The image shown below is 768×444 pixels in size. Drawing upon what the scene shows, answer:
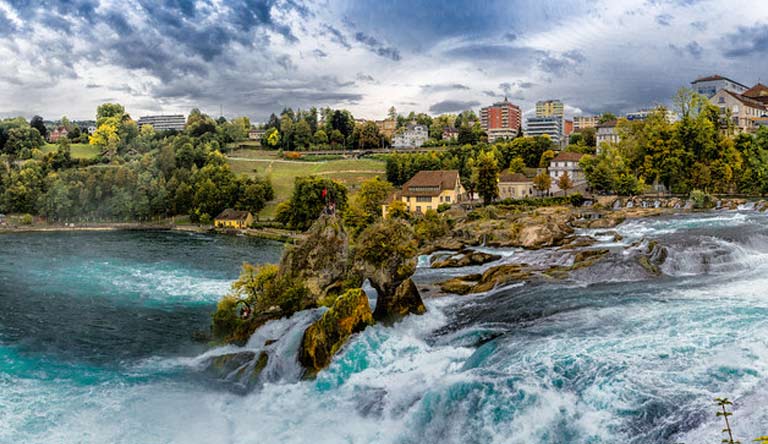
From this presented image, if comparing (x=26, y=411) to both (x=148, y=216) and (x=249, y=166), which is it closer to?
(x=148, y=216)

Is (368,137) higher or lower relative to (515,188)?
higher

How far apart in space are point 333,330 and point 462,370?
660 cm

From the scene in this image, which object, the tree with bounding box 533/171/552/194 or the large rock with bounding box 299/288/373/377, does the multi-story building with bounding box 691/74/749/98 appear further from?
the large rock with bounding box 299/288/373/377

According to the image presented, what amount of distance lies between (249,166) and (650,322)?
125 meters

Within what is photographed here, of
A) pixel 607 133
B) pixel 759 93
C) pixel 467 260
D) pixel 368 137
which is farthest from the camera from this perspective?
pixel 368 137

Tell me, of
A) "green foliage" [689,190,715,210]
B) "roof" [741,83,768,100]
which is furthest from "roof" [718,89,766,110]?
"green foliage" [689,190,715,210]

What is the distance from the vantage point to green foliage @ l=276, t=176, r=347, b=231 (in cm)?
8775

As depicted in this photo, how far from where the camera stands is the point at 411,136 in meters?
185

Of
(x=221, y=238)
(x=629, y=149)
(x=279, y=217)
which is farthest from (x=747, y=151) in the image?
(x=221, y=238)

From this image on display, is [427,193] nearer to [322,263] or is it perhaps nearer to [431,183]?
[431,183]

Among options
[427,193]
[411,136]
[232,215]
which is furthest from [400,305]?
[411,136]

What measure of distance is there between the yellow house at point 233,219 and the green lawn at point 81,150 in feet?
232

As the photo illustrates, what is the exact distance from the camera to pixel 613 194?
83312mm

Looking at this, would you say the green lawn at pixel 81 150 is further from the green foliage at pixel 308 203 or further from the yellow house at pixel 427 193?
the yellow house at pixel 427 193
